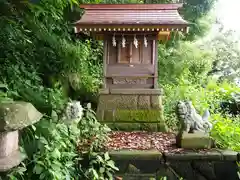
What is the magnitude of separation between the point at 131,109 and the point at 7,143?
5016mm

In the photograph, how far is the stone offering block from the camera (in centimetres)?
193

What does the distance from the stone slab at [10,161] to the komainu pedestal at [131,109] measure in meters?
4.60

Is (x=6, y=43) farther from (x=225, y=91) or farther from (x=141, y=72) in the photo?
(x=225, y=91)

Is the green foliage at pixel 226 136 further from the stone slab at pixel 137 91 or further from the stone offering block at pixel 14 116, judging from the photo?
the stone offering block at pixel 14 116

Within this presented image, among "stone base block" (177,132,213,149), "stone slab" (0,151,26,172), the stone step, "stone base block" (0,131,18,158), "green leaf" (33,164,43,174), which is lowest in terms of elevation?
the stone step

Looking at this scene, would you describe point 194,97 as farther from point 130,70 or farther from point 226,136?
point 226,136

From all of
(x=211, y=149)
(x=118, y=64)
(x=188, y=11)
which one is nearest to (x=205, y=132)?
(x=211, y=149)

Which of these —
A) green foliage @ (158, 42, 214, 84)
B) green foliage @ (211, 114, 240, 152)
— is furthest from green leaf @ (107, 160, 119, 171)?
green foliage @ (158, 42, 214, 84)

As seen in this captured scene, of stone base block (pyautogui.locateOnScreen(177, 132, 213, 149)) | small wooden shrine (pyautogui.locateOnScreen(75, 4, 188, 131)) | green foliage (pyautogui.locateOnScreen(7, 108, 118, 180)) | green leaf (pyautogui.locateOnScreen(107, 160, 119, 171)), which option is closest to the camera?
green foliage (pyautogui.locateOnScreen(7, 108, 118, 180))

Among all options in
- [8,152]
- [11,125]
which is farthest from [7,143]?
[11,125]

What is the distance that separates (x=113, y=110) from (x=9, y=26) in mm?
3202

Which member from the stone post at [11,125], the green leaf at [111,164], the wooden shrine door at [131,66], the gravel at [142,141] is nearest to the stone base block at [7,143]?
the stone post at [11,125]

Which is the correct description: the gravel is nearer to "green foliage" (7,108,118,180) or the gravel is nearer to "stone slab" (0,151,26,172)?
"green foliage" (7,108,118,180)

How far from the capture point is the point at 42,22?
21.7 ft
